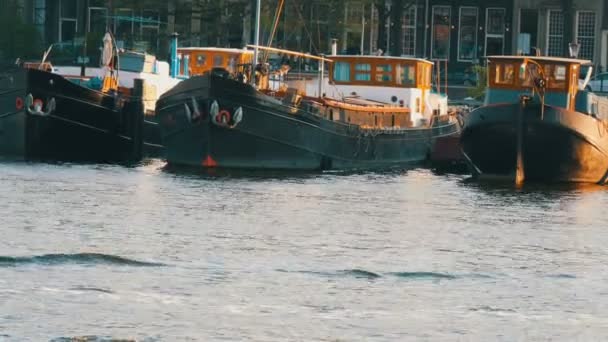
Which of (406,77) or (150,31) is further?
(150,31)

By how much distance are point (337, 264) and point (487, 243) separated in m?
4.54

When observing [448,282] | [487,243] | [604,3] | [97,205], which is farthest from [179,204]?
[604,3]

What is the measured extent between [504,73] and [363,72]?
696cm

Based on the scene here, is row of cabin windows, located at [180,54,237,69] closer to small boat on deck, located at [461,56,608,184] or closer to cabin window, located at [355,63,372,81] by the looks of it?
cabin window, located at [355,63,372,81]

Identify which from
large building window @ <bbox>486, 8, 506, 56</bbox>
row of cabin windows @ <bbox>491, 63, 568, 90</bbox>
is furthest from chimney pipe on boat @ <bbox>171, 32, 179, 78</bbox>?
large building window @ <bbox>486, 8, 506, 56</bbox>

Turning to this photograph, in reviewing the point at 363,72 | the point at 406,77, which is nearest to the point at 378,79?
the point at 363,72

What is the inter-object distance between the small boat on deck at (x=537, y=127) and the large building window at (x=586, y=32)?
39.7 metres

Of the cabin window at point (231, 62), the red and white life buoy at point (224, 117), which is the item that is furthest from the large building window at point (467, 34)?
the red and white life buoy at point (224, 117)

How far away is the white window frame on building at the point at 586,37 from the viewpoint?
86562 millimetres

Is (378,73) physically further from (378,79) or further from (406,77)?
(406,77)

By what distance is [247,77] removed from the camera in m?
47.9

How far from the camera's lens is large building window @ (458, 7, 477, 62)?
291 ft

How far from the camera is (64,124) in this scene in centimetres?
4831

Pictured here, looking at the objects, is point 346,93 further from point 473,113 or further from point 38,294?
point 38,294
